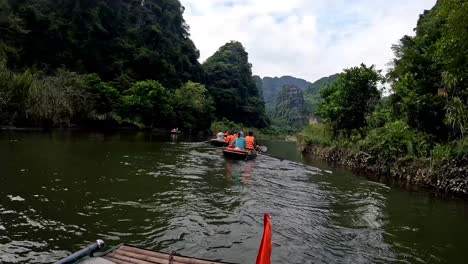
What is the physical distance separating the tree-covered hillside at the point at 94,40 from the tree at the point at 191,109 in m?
7.84

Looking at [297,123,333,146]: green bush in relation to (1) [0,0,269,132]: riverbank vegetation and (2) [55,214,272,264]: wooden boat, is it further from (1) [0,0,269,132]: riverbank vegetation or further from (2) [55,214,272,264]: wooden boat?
(2) [55,214,272,264]: wooden boat

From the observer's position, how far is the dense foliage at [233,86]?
3922 inches

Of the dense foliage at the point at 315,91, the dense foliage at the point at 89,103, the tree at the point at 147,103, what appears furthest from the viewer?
the dense foliage at the point at 315,91

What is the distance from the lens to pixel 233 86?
108m

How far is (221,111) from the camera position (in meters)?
99.2

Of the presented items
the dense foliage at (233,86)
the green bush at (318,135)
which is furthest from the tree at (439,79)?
the dense foliage at (233,86)

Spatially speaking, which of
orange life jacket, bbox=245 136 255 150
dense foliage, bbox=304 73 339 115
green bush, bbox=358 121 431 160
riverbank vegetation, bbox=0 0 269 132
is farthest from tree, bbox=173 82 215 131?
dense foliage, bbox=304 73 339 115

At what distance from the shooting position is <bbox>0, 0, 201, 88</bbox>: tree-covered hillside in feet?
165

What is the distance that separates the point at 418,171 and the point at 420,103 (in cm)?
341

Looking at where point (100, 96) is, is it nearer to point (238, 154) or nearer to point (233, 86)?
point (238, 154)

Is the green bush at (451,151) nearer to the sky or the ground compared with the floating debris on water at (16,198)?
nearer to the sky

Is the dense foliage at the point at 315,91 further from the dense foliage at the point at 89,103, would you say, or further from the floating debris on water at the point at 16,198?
the floating debris on water at the point at 16,198

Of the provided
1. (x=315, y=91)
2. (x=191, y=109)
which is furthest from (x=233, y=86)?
(x=315, y=91)

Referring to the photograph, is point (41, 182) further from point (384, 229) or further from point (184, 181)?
point (384, 229)
